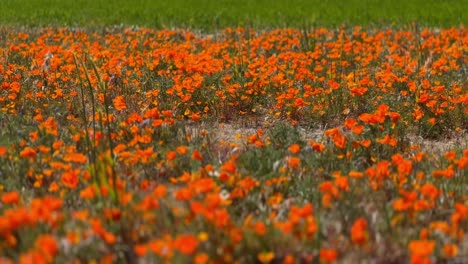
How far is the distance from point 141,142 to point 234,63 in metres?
2.98

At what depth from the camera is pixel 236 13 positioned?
15.9 m

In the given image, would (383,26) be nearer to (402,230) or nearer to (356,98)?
(356,98)

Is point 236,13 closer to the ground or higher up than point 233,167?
closer to the ground

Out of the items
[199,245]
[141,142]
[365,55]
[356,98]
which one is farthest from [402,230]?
[365,55]

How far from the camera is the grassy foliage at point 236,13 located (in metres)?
13.4

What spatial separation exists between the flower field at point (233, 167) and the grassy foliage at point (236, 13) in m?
4.78

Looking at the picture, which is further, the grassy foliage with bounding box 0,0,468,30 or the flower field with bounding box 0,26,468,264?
the grassy foliage with bounding box 0,0,468,30

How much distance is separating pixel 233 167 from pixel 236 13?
41.9ft

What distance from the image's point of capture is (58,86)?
22.1 feet

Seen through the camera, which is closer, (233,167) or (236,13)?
(233,167)

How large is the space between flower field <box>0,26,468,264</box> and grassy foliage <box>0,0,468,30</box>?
4782mm

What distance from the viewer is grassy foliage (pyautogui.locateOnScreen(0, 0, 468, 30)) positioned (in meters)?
13.4

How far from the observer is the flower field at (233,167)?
8.67ft

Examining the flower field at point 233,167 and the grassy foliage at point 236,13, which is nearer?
the flower field at point 233,167
